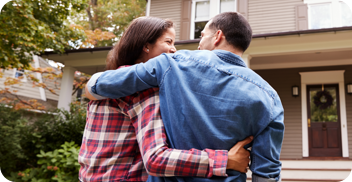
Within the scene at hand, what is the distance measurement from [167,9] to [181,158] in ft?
32.0

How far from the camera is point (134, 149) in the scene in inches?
52.1

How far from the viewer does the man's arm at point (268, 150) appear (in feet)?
3.57

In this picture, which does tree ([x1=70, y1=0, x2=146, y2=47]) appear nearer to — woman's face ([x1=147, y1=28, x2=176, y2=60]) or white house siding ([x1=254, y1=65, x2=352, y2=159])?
white house siding ([x1=254, y1=65, x2=352, y2=159])

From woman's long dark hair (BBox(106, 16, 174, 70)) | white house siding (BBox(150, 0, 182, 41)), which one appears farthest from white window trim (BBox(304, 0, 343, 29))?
woman's long dark hair (BBox(106, 16, 174, 70))

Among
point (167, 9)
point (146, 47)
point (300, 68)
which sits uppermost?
point (167, 9)

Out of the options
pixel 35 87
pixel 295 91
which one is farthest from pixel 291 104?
pixel 35 87

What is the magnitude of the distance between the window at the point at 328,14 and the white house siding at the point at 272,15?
0.49m

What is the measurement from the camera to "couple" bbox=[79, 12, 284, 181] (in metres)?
1.07

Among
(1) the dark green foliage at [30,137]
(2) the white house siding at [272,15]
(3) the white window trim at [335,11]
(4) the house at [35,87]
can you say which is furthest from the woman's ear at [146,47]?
(4) the house at [35,87]

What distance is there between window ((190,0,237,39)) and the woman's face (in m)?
7.94

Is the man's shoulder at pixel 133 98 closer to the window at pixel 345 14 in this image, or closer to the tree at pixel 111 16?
the window at pixel 345 14

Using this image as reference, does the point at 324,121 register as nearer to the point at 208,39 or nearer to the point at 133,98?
the point at 208,39

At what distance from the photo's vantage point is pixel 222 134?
1100 millimetres

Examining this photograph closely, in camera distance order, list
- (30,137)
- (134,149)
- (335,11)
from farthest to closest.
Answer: (335,11) → (30,137) → (134,149)
